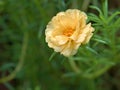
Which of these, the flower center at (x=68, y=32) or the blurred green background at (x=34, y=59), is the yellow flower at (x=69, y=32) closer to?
the flower center at (x=68, y=32)

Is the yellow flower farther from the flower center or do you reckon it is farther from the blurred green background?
the blurred green background

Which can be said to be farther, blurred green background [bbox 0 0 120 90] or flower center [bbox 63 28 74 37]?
blurred green background [bbox 0 0 120 90]

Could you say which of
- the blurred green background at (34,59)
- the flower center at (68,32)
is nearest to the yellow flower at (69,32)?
the flower center at (68,32)

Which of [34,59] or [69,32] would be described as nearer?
[69,32]

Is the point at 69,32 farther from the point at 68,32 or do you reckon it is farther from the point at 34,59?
the point at 34,59

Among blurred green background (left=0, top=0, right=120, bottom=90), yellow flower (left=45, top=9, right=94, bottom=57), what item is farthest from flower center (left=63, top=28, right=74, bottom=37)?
blurred green background (left=0, top=0, right=120, bottom=90)

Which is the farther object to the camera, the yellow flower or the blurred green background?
the blurred green background

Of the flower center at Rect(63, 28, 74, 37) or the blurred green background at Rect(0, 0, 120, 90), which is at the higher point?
the blurred green background at Rect(0, 0, 120, 90)

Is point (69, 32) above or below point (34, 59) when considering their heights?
below

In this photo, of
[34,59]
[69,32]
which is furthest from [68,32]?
[34,59]
